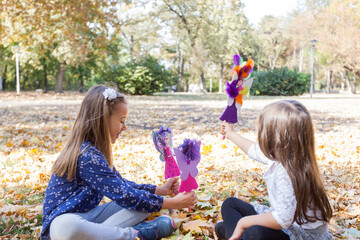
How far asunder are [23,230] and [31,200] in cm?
61

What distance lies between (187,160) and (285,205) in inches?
32.4

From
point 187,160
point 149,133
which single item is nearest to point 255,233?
point 187,160

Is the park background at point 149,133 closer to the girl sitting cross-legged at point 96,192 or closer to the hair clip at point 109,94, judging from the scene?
the girl sitting cross-legged at point 96,192

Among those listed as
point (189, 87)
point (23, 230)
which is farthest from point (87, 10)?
point (189, 87)

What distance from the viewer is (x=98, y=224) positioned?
1959mm

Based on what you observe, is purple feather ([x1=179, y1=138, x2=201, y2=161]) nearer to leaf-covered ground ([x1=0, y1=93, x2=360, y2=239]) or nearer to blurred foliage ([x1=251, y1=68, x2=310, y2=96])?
leaf-covered ground ([x1=0, y1=93, x2=360, y2=239])

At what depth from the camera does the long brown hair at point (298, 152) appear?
1611 mm

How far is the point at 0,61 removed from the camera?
25.6 metres

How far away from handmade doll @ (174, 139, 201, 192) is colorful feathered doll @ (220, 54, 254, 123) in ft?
1.09

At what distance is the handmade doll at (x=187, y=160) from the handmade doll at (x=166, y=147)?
239 mm

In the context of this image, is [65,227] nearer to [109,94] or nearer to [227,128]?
[109,94]

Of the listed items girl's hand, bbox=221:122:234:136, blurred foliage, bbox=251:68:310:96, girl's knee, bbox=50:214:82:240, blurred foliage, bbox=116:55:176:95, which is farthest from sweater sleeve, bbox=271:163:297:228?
blurred foliage, bbox=251:68:310:96

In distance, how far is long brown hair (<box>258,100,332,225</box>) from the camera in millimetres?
1611

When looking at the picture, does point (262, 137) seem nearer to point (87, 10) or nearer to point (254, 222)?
point (254, 222)
